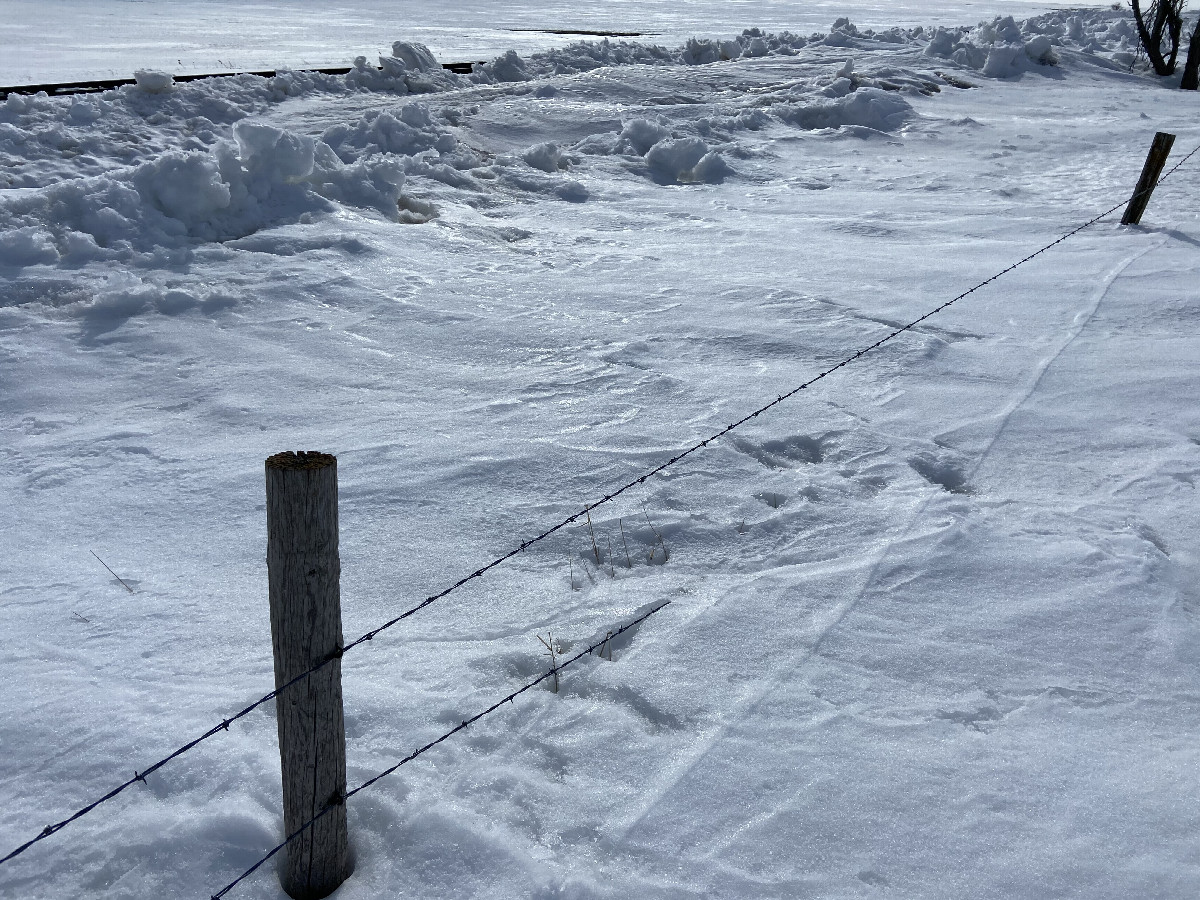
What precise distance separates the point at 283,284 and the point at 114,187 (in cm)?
180

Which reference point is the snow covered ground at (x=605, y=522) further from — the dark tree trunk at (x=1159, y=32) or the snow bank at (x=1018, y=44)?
the dark tree trunk at (x=1159, y=32)

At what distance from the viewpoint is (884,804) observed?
265cm

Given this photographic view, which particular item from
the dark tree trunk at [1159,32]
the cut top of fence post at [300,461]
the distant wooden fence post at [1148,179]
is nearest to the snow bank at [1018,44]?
the dark tree trunk at [1159,32]

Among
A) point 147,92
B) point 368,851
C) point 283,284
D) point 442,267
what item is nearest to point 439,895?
point 368,851

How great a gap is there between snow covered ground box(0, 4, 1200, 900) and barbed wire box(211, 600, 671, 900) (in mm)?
56

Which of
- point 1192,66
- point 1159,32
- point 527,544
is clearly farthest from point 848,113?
point 527,544

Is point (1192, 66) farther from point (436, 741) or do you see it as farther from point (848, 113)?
point (436, 741)

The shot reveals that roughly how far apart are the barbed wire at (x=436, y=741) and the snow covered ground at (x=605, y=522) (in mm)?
56

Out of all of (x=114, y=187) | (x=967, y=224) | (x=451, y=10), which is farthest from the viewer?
(x=451, y=10)

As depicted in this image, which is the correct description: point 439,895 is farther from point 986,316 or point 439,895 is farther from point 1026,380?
point 986,316

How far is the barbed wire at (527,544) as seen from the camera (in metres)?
2.03

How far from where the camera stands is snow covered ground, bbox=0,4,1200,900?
101 inches

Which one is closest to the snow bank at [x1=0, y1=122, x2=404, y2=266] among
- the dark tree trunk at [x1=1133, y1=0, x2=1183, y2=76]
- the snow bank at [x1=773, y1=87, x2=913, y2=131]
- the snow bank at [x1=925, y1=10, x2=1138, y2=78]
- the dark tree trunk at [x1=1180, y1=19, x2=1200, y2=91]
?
the snow bank at [x1=773, y1=87, x2=913, y2=131]

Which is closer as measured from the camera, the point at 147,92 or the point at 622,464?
the point at 622,464
